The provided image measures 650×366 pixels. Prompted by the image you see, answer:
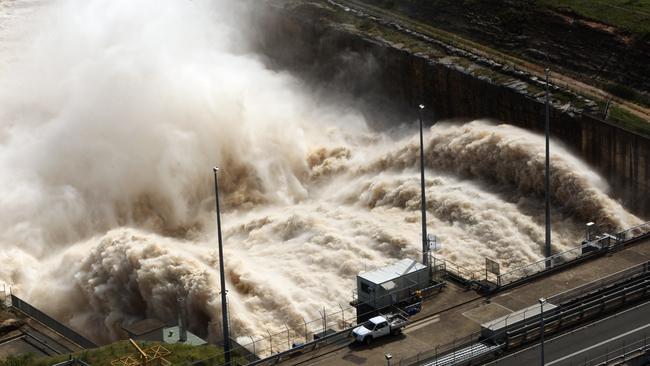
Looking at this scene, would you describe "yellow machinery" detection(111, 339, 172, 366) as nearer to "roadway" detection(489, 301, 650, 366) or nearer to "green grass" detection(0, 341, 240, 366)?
"green grass" detection(0, 341, 240, 366)

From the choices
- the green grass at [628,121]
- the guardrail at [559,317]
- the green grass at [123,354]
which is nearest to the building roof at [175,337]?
the green grass at [123,354]

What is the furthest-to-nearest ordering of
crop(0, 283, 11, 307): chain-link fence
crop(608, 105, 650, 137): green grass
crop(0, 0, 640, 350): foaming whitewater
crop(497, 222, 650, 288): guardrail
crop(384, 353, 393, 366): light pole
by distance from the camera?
crop(608, 105, 650, 137): green grass → crop(0, 0, 640, 350): foaming whitewater → crop(0, 283, 11, 307): chain-link fence → crop(497, 222, 650, 288): guardrail → crop(384, 353, 393, 366): light pole

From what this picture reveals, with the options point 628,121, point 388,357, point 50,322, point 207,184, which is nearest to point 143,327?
point 50,322

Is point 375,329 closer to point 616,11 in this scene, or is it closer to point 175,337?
point 175,337

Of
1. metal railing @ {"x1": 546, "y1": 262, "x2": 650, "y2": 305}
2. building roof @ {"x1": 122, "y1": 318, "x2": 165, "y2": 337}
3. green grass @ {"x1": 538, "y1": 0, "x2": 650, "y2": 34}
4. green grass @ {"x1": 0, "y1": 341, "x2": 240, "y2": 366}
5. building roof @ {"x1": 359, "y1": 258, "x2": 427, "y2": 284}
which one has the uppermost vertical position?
green grass @ {"x1": 538, "y1": 0, "x2": 650, "y2": 34}

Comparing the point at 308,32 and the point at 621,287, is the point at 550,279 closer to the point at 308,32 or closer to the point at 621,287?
the point at 621,287

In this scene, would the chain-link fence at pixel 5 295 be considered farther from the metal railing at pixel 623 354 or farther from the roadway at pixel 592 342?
the metal railing at pixel 623 354

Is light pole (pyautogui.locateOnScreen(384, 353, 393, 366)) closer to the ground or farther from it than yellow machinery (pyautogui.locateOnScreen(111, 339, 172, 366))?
farther from it

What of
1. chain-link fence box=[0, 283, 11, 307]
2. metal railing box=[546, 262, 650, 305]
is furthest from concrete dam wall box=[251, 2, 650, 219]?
chain-link fence box=[0, 283, 11, 307]

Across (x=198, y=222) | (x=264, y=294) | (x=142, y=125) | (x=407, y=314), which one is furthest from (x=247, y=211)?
(x=407, y=314)
